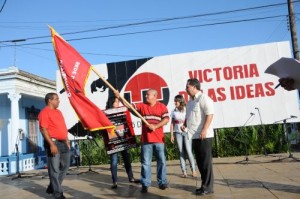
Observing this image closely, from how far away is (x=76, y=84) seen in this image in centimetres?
545

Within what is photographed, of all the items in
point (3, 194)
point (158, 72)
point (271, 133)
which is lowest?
point (3, 194)

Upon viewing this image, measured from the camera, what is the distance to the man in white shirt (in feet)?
16.8

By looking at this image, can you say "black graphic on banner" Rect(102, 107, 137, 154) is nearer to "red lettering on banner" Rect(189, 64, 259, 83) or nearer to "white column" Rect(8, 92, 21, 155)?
"red lettering on banner" Rect(189, 64, 259, 83)

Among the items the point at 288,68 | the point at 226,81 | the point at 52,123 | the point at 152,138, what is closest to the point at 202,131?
the point at 152,138

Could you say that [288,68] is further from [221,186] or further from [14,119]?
[14,119]

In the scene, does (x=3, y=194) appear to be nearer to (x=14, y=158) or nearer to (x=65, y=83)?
(x=65, y=83)

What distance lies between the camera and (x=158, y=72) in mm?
10969

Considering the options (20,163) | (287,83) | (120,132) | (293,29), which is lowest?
(20,163)

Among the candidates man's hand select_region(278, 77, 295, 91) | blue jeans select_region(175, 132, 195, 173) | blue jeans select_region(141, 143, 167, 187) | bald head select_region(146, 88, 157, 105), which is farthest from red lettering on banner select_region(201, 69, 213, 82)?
man's hand select_region(278, 77, 295, 91)

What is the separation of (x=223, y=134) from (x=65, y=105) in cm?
535

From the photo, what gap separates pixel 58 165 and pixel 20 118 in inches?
417

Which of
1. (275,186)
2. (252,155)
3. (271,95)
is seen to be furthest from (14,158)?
(275,186)

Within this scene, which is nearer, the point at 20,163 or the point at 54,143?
the point at 54,143

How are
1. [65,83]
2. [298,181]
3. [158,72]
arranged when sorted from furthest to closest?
[158,72] < [298,181] < [65,83]
